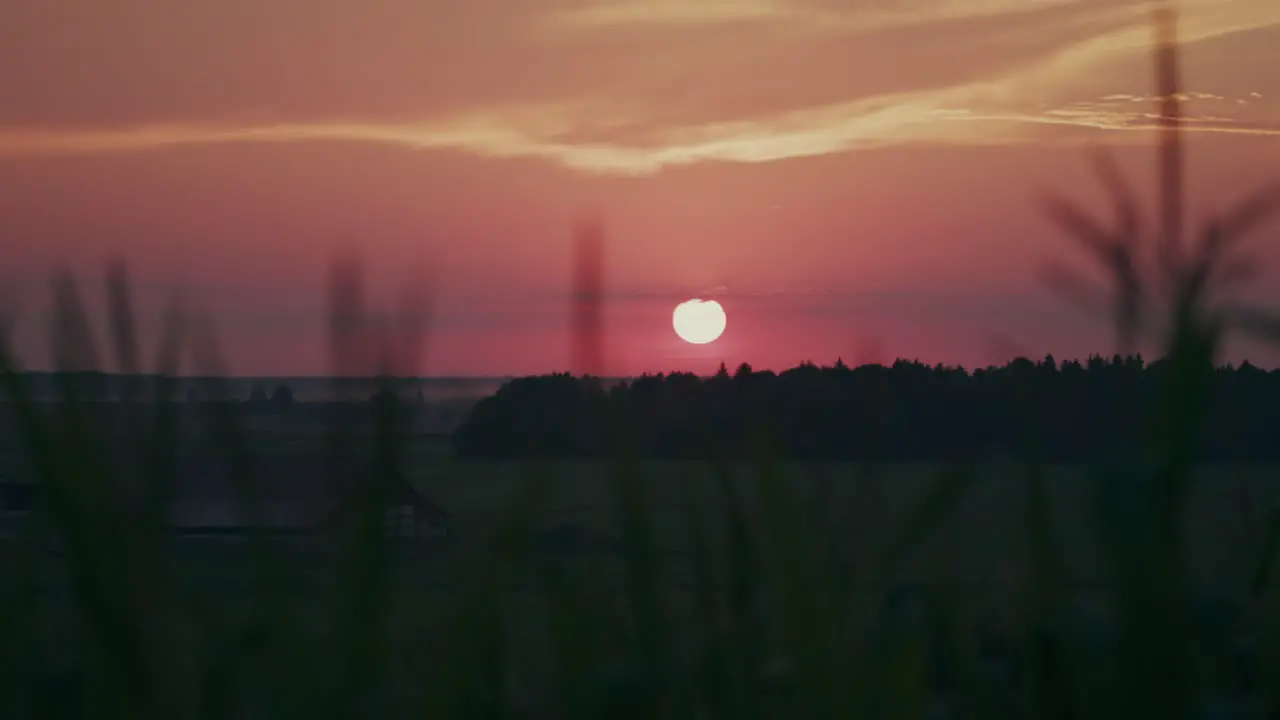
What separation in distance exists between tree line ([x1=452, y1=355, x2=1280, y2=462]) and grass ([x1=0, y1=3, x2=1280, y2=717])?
0.11 ft

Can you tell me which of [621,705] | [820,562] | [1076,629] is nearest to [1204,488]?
[1076,629]

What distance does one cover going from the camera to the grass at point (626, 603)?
0.58m

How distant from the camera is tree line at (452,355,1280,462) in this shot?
0.72 m

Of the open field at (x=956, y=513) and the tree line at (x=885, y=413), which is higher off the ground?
the tree line at (x=885, y=413)

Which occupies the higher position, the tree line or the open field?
the tree line

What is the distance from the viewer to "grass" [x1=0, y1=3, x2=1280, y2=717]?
582 mm

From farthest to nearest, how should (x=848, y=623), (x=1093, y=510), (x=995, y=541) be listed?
1. (x=995, y=541)
2. (x=848, y=623)
3. (x=1093, y=510)

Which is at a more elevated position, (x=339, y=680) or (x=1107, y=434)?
(x=1107, y=434)

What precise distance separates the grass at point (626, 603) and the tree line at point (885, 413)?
3 centimetres

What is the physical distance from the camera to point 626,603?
91 centimetres

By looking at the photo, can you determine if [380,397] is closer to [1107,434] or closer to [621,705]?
[621,705]

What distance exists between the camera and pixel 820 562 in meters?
0.71

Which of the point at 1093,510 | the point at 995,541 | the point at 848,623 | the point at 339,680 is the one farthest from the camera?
the point at 995,541

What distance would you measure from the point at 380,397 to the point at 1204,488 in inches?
16.8
